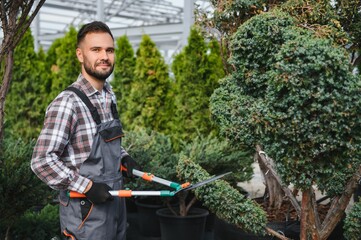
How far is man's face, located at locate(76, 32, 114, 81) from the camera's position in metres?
2.58

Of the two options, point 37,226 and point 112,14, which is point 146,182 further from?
point 112,14

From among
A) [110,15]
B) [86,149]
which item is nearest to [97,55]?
[86,149]

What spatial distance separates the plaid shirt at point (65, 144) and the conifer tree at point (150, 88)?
4393mm

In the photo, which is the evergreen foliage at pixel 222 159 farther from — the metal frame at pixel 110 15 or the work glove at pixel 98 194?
the metal frame at pixel 110 15

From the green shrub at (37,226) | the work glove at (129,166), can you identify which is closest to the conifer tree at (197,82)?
the green shrub at (37,226)

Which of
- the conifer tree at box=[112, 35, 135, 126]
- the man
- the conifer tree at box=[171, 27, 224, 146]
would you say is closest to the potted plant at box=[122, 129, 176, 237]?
the conifer tree at box=[171, 27, 224, 146]

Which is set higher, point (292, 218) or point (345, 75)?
point (345, 75)

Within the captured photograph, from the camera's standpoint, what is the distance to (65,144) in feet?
8.02

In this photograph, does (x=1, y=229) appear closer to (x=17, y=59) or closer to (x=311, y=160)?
(x=311, y=160)

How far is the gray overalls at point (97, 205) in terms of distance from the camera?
249 centimetres

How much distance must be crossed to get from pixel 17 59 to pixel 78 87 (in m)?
6.31

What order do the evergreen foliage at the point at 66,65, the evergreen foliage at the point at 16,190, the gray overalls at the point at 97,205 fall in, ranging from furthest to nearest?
1. the evergreen foliage at the point at 66,65
2. the evergreen foliage at the point at 16,190
3. the gray overalls at the point at 97,205

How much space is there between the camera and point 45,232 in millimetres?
3955

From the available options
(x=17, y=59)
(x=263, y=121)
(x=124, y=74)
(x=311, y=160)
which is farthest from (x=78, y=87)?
(x=17, y=59)
